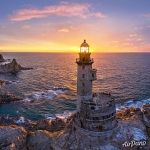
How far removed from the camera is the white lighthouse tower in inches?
1635

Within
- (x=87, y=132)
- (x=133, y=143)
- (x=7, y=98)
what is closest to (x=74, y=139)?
(x=87, y=132)

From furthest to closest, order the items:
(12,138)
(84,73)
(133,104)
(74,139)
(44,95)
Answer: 1. (44,95)
2. (133,104)
3. (84,73)
4. (74,139)
5. (12,138)

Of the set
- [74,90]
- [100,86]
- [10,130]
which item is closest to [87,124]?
Result: [10,130]

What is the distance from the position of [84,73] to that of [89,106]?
5695 mm

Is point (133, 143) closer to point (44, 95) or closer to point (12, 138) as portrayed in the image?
point (12, 138)

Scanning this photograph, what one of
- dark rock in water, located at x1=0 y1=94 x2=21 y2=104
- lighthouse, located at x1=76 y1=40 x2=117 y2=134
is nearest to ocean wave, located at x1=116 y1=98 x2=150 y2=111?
lighthouse, located at x1=76 y1=40 x2=117 y2=134

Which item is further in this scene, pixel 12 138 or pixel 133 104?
pixel 133 104

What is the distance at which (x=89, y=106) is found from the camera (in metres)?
39.3

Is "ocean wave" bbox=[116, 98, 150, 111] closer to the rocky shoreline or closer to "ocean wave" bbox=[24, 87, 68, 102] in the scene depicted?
"ocean wave" bbox=[24, 87, 68, 102]

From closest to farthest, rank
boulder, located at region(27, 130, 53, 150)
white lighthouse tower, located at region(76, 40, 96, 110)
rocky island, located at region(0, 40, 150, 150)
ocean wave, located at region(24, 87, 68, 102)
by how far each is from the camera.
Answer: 1. rocky island, located at region(0, 40, 150, 150)
2. boulder, located at region(27, 130, 53, 150)
3. white lighthouse tower, located at region(76, 40, 96, 110)
4. ocean wave, located at region(24, 87, 68, 102)

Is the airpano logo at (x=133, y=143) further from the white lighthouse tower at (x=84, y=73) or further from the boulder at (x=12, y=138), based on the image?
the boulder at (x=12, y=138)

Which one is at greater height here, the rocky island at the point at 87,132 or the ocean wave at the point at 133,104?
the rocky island at the point at 87,132

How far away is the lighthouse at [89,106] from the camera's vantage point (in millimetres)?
39125

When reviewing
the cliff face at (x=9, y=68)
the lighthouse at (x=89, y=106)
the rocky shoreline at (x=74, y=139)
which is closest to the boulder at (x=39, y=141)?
the rocky shoreline at (x=74, y=139)
